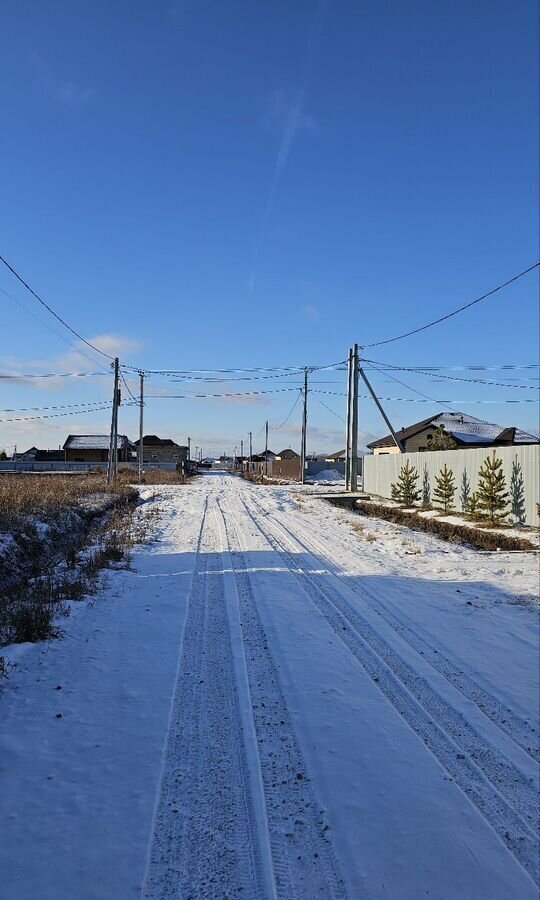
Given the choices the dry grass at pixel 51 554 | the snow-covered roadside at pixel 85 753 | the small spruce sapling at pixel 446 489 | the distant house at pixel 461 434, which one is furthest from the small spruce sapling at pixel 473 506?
the distant house at pixel 461 434

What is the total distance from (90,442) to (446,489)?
73023 millimetres

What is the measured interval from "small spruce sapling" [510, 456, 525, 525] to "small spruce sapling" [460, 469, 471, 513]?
9.10ft

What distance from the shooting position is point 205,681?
4492 mm

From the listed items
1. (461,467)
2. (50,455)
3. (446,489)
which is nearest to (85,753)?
(461,467)

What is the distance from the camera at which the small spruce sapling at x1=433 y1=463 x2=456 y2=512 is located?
2088 cm

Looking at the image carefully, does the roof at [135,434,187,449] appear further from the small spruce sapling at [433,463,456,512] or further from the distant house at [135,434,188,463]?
the small spruce sapling at [433,463,456,512]

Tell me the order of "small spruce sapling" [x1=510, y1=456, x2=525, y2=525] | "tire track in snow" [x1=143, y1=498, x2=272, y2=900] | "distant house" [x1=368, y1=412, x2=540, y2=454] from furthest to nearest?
"distant house" [x1=368, y1=412, x2=540, y2=454] → "small spruce sapling" [x1=510, y1=456, x2=525, y2=525] → "tire track in snow" [x1=143, y1=498, x2=272, y2=900]

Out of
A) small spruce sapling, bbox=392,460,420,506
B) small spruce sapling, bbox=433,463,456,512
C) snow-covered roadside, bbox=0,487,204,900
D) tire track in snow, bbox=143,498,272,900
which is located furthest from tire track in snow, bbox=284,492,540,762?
small spruce sapling, bbox=392,460,420,506

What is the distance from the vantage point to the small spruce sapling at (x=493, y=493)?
16797mm

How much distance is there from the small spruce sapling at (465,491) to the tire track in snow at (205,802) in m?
16.7

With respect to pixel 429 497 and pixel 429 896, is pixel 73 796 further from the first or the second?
pixel 429 497

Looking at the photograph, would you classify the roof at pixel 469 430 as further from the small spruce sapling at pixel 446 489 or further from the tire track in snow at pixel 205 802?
the tire track in snow at pixel 205 802

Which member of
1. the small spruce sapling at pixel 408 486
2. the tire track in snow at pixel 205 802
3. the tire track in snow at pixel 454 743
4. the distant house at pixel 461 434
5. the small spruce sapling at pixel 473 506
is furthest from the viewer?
the distant house at pixel 461 434

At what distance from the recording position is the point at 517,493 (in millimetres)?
16594
